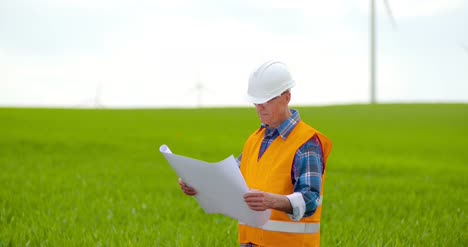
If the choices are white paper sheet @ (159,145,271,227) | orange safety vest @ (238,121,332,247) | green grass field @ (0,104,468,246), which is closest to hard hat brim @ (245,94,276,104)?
orange safety vest @ (238,121,332,247)

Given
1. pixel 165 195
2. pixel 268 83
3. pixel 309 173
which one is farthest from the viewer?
pixel 165 195

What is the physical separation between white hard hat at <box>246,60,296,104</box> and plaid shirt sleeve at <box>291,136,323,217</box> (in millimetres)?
341

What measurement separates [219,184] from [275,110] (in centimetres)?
54

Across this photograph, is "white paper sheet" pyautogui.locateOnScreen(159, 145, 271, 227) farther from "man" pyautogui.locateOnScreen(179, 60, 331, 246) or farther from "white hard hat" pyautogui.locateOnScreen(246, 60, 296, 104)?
"white hard hat" pyautogui.locateOnScreen(246, 60, 296, 104)

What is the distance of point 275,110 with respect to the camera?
9.81 feet

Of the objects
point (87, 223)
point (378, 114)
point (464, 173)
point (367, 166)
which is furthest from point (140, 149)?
point (378, 114)

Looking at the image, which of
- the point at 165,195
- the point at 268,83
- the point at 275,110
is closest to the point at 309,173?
the point at 275,110

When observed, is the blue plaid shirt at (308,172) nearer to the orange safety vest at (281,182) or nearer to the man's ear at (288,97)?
the orange safety vest at (281,182)

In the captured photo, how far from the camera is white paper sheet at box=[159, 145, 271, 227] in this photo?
2.71 m

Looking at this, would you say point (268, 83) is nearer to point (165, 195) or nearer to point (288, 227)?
point (288, 227)

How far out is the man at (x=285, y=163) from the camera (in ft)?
9.29

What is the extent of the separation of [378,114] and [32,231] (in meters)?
37.1

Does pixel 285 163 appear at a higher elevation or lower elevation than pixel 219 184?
higher

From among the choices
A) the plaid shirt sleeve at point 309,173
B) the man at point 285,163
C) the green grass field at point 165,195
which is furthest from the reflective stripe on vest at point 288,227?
the green grass field at point 165,195
